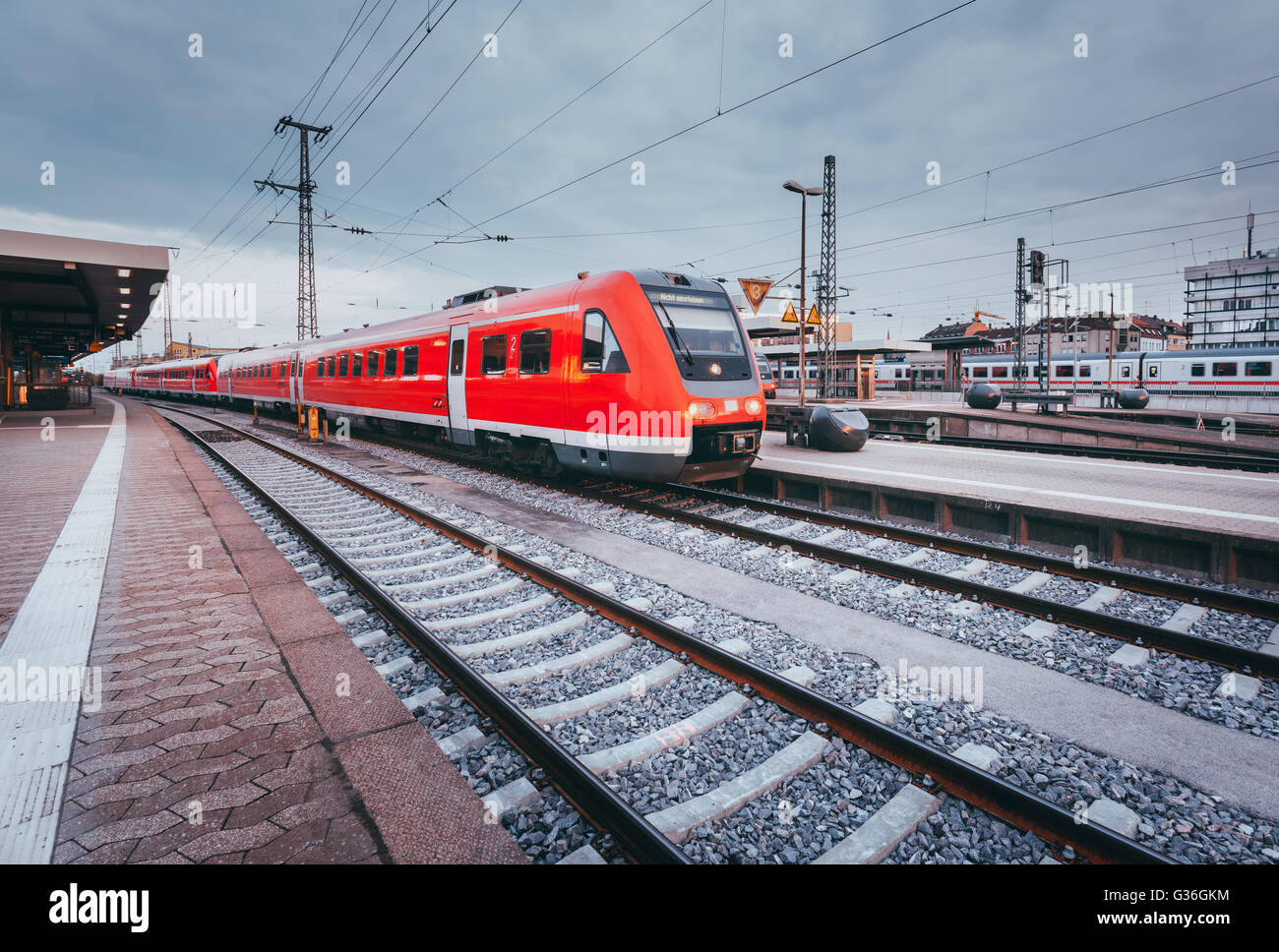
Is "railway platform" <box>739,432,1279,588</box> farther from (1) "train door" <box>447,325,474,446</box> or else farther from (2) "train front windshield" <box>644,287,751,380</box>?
(1) "train door" <box>447,325,474,446</box>

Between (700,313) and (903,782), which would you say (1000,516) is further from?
(903,782)

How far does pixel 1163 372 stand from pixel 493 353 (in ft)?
130

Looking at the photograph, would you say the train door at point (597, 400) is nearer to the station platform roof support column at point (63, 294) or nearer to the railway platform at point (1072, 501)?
the railway platform at point (1072, 501)

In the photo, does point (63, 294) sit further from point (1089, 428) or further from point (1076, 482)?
point (1089, 428)

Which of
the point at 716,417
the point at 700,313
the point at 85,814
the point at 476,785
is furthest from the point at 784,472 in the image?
the point at 85,814

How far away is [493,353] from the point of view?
11.0 m

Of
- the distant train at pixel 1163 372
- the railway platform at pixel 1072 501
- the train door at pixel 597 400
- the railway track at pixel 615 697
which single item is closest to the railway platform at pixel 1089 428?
the railway platform at pixel 1072 501

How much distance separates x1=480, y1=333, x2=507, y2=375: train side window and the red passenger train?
2 centimetres

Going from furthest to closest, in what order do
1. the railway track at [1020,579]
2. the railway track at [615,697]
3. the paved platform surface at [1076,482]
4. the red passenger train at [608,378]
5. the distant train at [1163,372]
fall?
the distant train at [1163,372], the red passenger train at [608,378], the paved platform surface at [1076,482], the railway track at [1020,579], the railway track at [615,697]

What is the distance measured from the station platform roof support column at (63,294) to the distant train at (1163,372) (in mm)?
39339

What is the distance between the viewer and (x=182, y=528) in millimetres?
7348

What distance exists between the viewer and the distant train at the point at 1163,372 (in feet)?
102

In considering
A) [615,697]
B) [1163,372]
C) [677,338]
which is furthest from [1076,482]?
[1163,372]
